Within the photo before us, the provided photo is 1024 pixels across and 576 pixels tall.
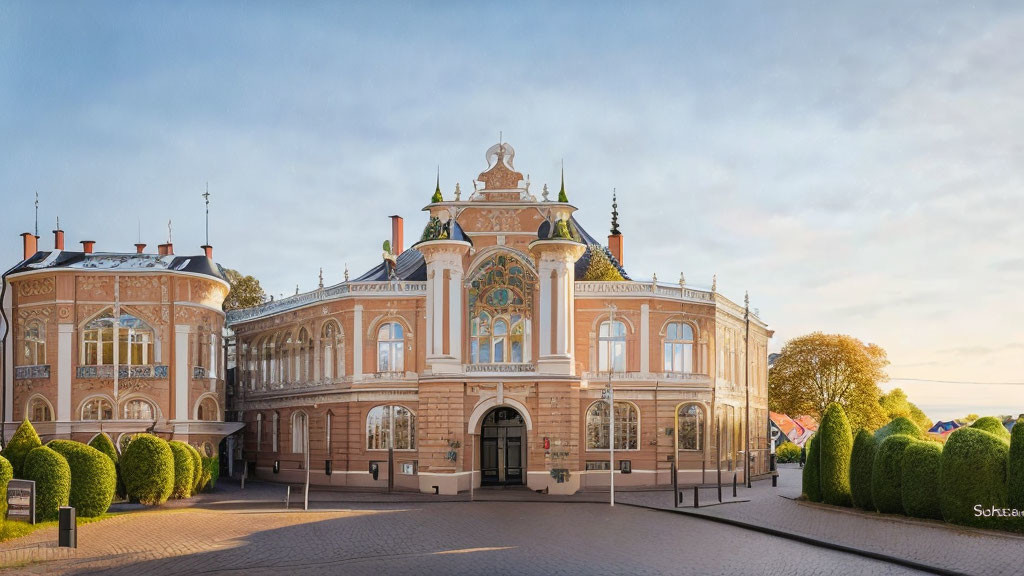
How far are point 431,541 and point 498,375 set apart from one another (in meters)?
19.3

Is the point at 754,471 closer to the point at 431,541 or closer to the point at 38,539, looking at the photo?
the point at 431,541

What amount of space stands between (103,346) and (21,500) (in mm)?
21825

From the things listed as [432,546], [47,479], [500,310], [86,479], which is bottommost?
[432,546]

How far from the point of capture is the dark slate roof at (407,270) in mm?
54250

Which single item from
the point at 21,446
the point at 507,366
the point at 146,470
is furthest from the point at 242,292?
the point at 21,446

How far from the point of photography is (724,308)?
5534 centimetres

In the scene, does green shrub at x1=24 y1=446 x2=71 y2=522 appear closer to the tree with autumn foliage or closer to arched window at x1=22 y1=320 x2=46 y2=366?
arched window at x1=22 y1=320 x2=46 y2=366

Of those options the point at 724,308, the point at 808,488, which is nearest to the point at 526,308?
the point at 724,308

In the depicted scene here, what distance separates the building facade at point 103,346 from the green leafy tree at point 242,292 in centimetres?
1853

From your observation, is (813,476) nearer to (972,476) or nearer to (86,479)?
(972,476)

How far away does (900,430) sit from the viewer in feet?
120

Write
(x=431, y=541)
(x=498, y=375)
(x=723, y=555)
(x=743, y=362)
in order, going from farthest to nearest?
(x=743, y=362), (x=498, y=375), (x=431, y=541), (x=723, y=555)

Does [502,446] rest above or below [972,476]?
below

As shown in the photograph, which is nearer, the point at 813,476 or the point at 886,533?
the point at 886,533
